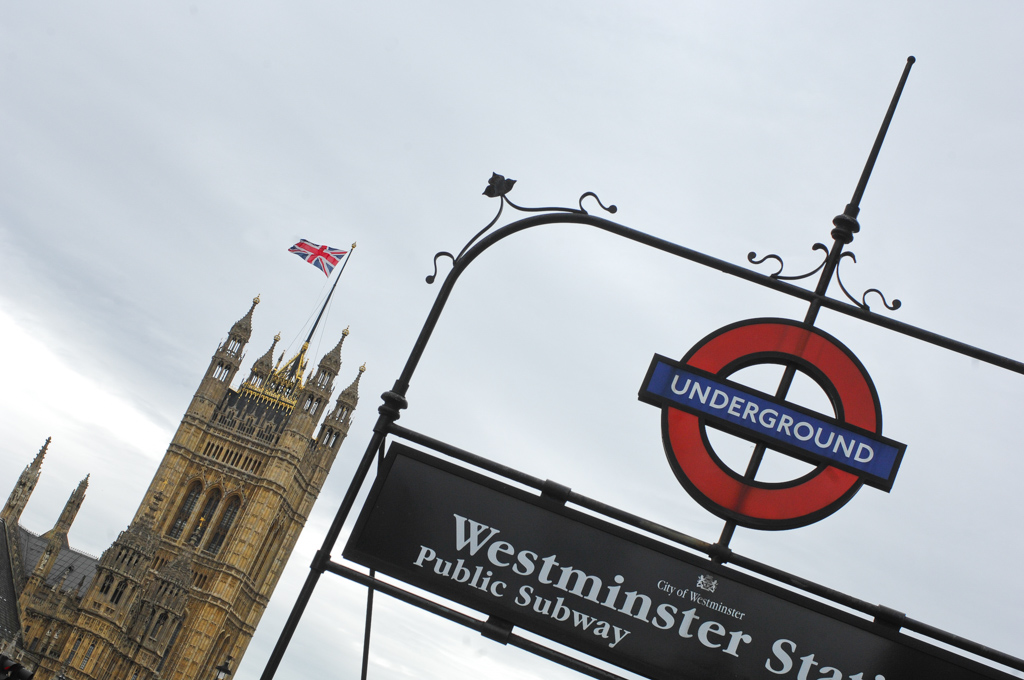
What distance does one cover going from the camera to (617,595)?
4477 mm

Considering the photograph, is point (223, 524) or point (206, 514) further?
point (223, 524)

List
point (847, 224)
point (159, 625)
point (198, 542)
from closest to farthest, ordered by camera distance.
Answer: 1. point (847, 224)
2. point (159, 625)
3. point (198, 542)

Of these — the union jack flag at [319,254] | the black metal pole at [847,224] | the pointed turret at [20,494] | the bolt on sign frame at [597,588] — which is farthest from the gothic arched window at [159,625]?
the black metal pole at [847,224]

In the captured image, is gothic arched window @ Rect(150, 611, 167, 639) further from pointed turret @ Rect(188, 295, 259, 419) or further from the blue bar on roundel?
the blue bar on roundel

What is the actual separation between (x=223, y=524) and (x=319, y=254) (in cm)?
3807

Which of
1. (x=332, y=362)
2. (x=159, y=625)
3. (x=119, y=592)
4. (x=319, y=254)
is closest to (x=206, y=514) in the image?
(x=159, y=625)

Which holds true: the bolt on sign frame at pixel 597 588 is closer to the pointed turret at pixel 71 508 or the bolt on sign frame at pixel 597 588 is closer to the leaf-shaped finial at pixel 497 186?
the leaf-shaped finial at pixel 497 186

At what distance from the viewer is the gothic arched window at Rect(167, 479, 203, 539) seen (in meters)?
84.4

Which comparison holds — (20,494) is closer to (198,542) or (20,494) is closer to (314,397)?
(198,542)

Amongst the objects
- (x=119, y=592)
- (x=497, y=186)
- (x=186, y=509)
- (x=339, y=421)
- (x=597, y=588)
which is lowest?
(x=119, y=592)

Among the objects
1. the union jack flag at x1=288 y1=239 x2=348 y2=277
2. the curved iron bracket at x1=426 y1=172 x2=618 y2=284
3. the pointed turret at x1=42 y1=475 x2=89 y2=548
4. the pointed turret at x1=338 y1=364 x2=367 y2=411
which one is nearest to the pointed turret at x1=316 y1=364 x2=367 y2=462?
the pointed turret at x1=338 y1=364 x2=367 y2=411

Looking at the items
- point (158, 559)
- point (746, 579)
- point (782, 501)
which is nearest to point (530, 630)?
point (746, 579)

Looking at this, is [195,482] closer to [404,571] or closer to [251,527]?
[251,527]

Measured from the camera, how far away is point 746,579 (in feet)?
14.8
